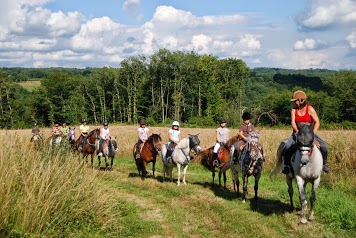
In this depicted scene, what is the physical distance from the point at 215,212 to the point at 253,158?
1.98m

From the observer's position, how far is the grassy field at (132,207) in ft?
21.5

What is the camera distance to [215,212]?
32.4 feet

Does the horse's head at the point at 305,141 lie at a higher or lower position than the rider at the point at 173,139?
higher

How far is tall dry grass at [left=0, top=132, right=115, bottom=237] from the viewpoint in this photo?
6.25 m

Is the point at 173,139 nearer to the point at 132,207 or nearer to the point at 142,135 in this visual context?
the point at 142,135

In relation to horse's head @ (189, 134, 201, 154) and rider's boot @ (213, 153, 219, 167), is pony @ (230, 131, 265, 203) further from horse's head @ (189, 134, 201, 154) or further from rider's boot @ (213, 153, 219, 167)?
horse's head @ (189, 134, 201, 154)

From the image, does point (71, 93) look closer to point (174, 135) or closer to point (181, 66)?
point (181, 66)

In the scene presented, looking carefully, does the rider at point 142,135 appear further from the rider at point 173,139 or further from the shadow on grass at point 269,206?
the shadow on grass at point 269,206

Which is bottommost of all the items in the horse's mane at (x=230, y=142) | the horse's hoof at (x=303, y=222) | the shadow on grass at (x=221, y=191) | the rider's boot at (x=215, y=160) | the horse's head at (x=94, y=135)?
the shadow on grass at (x=221, y=191)

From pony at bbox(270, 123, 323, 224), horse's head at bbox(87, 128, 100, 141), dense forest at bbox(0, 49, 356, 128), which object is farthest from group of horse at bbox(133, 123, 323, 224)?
dense forest at bbox(0, 49, 356, 128)

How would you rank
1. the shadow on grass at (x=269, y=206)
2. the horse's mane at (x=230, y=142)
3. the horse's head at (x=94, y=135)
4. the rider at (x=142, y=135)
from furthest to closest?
the horse's head at (x=94, y=135) < the rider at (x=142, y=135) < the horse's mane at (x=230, y=142) < the shadow on grass at (x=269, y=206)

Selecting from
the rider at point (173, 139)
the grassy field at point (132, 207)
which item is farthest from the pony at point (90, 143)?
the grassy field at point (132, 207)

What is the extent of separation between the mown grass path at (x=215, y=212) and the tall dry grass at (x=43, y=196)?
65cm

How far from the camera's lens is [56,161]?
26.2 feet
